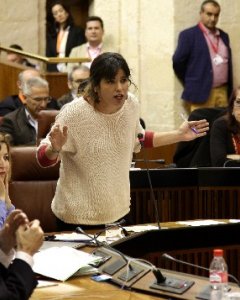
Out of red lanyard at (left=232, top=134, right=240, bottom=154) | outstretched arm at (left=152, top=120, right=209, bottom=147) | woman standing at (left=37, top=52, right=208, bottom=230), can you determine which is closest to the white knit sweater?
woman standing at (left=37, top=52, right=208, bottom=230)

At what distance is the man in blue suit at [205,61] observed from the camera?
873 cm

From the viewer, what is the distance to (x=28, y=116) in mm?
6742

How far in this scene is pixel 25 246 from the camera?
9.02 feet

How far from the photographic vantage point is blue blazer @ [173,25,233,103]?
8.73 metres

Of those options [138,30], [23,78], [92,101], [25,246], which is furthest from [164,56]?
[25,246]

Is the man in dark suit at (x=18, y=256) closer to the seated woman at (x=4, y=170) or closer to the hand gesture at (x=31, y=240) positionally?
the hand gesture at (x=31, y=240)

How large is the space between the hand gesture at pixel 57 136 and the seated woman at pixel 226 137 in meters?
2.32

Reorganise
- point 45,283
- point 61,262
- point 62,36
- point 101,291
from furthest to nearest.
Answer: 1. point 62,36
2. point 61,262
3. point 45,283
4. point 101,291

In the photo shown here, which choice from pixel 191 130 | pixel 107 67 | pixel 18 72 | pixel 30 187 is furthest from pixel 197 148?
pixel 18 72

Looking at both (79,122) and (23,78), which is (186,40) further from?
(79,122)

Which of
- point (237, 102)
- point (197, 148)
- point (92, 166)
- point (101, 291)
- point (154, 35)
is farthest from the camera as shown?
point (154, 35)

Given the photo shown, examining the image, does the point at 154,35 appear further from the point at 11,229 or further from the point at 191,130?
the point at 11,229

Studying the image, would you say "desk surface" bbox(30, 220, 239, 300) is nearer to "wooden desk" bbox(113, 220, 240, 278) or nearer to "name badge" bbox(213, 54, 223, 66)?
"wooden desk" bbox(113, 220, 240, 278)

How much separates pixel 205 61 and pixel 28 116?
262 centimetres
